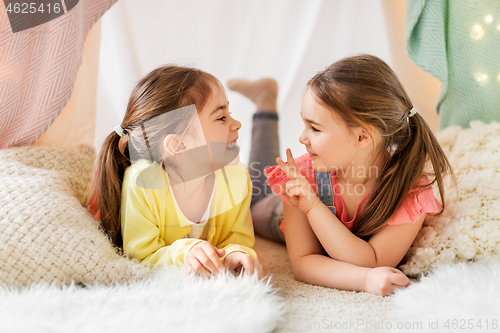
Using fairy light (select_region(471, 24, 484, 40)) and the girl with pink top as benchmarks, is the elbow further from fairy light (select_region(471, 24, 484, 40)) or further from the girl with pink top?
fairy light (select_region(471, 24, 484, 40))

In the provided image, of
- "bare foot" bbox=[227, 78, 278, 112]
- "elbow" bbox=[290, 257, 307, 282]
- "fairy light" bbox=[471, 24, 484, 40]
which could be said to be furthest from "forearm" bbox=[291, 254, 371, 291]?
"fairy light" bbox=[471, 24, 484, 40]

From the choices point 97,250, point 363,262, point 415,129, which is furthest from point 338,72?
point 97,250

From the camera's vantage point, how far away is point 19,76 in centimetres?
107

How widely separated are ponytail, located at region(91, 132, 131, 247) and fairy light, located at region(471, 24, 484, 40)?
3.85ft

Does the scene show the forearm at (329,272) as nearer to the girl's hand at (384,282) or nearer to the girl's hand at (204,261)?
the girl's hand at (384,282)

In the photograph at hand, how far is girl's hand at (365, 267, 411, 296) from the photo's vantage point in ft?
2.61

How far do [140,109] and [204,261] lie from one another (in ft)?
1.30

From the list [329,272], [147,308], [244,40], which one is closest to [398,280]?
[329,272]

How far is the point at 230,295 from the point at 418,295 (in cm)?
35

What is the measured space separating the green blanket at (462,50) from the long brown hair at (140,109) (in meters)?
0.77

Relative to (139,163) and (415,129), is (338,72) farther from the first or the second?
(139,163)

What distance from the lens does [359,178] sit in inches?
39.6

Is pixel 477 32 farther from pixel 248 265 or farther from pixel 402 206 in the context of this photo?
pixel 248 265

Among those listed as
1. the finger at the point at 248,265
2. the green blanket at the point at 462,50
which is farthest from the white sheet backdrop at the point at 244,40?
the finger at the point at 248,265
